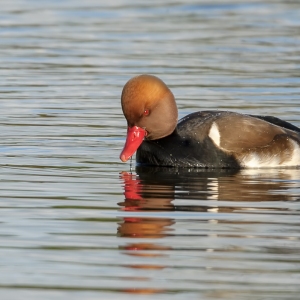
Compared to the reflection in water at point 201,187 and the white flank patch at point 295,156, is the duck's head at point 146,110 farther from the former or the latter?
the white flank patch at point 295,156

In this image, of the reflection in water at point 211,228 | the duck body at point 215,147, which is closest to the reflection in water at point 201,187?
the reflection in water at point 211,228

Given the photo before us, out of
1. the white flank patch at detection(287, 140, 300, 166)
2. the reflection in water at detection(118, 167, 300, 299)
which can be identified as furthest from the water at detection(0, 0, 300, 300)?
the white flank patch at detection(287, 140, 300, 166)

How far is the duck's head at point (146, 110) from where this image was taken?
30.7ft

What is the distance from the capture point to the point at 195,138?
32.1 ft

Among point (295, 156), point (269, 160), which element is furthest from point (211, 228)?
point (295, 156)

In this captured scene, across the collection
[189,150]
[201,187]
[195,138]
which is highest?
[195,138]

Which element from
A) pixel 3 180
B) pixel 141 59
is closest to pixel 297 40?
pixel 141 59

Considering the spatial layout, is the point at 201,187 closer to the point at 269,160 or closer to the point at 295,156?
the point at 269,160

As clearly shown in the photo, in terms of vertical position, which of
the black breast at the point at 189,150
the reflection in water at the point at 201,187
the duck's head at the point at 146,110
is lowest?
the reflection in water at the point at 201,187

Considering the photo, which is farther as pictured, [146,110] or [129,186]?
[146,110]

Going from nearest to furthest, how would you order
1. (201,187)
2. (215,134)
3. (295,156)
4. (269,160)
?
(201,187)
(215,134)
(269,160)
(295,156)

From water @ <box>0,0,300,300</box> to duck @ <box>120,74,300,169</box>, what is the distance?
0.63 feet

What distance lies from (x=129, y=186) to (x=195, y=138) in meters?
1.22

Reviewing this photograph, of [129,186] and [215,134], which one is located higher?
[215,134]
